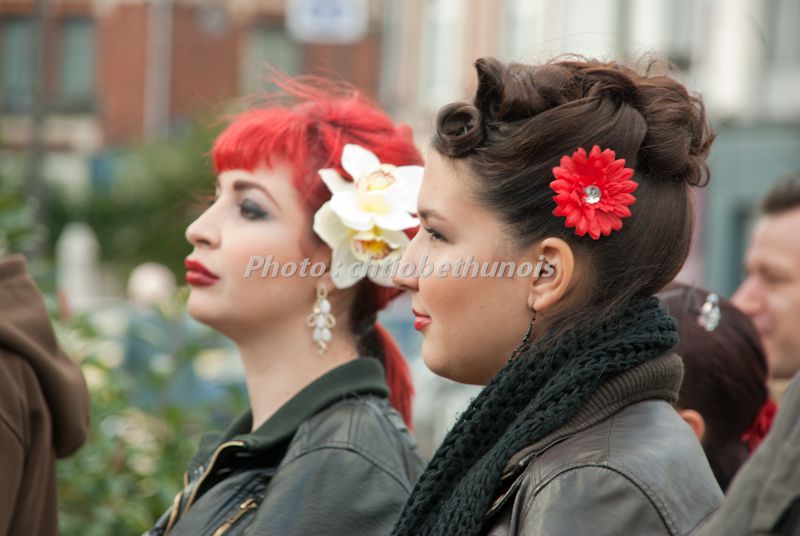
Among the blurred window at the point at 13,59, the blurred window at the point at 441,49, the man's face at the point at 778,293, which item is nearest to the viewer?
the man's face at the point at 778,293

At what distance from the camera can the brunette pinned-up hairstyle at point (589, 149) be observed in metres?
2.11

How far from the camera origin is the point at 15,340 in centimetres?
265

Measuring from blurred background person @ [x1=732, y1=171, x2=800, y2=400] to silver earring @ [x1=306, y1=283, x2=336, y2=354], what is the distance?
1.45 metres

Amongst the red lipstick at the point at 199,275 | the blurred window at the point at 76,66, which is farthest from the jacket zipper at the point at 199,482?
the blurred window at the point at 76,66

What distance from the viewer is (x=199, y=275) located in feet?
9.68

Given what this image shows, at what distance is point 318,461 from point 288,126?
0.85 m

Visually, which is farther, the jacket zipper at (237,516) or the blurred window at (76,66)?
the blurred window at (76,66)

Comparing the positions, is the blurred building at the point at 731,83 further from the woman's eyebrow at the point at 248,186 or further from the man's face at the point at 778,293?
the woman's eyebrow at the point at 248,186

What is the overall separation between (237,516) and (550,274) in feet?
3.06

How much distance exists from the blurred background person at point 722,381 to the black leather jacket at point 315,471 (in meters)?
0.74

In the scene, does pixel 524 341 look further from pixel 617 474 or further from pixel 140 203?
pixel 140 203

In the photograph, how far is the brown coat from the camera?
2611 mm

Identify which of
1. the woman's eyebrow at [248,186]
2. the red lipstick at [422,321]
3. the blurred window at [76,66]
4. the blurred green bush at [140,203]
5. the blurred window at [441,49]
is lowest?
the blurred green bush at [140,203]

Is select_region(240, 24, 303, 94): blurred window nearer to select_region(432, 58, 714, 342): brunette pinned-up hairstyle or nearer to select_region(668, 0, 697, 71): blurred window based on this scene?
select_region(668, 0, 697, 71): blurred window
